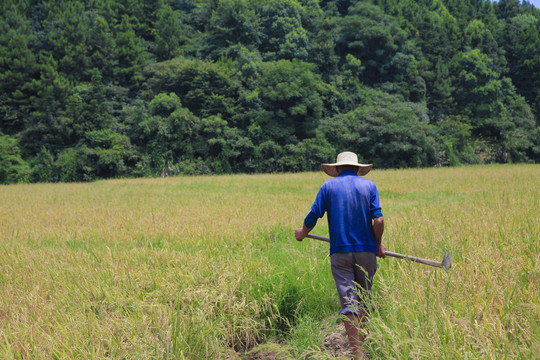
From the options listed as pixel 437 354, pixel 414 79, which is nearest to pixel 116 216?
pixel 437 354

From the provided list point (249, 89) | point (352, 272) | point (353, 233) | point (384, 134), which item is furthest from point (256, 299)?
point (249, 89)

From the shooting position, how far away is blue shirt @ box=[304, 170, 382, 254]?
10.1 ft

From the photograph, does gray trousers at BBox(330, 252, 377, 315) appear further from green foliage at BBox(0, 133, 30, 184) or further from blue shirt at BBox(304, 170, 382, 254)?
green foliage at BBox(0, 133, 30, 184)

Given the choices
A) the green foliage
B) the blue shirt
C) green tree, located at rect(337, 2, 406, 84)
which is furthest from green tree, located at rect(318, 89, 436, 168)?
the blue shirt

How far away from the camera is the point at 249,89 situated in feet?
115

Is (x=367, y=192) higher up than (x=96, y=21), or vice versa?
(x=96, y=21)

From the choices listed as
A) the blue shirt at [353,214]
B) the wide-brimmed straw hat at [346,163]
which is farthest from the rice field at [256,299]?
the wide-brimmed straw hat at [346,163]

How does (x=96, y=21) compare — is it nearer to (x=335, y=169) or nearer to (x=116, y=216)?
(x=116, y=216)

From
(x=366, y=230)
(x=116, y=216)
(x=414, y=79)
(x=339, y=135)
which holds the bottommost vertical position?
(x=116, y=216)

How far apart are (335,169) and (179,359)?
78.9 inches

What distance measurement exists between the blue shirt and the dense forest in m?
28.2

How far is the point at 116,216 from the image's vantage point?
31.8 ft

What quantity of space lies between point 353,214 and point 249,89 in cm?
3322

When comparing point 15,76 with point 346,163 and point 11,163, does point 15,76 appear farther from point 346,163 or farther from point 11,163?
point 346,163
